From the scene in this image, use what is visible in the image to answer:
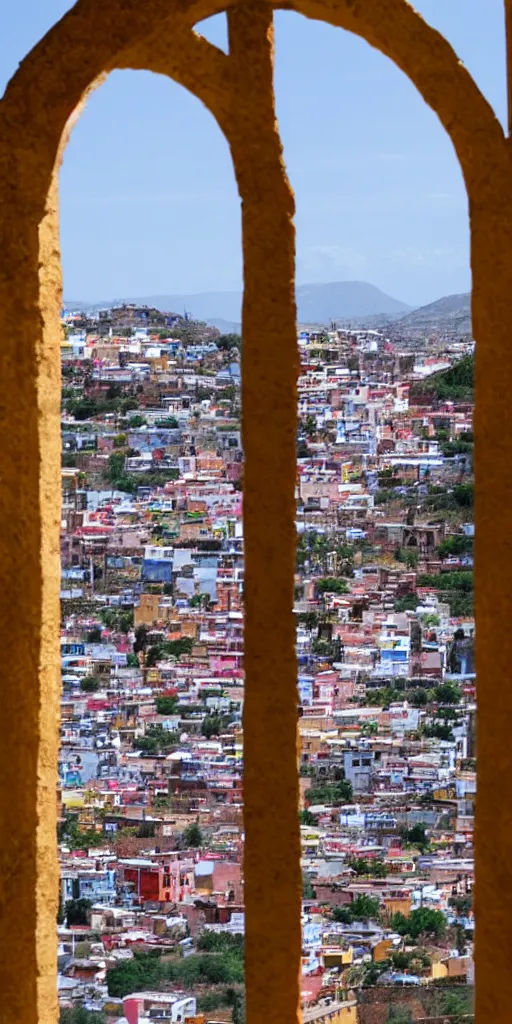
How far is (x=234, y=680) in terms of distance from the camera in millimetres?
6855

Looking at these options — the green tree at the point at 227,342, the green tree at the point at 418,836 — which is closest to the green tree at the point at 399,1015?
the green tree at the point at 418,836

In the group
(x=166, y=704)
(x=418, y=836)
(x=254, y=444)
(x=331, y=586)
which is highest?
(x=254, y=444)

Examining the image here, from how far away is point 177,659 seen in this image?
6.88m

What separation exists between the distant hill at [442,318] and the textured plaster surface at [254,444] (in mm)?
2844

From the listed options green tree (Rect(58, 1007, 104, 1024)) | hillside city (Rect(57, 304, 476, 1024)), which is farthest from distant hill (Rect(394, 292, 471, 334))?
green tree (Rect(58, 1007, 104, 1024))

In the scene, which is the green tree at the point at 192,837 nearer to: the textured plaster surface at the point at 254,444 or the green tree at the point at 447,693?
the green tree at the point at 447,693

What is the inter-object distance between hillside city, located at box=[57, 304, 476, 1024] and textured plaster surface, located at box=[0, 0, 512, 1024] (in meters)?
0.93

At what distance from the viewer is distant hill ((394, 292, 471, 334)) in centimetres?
793

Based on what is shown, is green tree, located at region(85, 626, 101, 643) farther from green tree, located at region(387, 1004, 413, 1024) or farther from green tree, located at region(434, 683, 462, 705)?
green tree, located at region(387, 1004, 413, 1024)

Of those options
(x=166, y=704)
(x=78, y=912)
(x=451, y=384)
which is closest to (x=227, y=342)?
(x=451, y=384)

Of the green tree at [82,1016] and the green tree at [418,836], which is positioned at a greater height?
the green tree at [418,836]

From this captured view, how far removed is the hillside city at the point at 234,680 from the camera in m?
6.23

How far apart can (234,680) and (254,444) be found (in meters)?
2.02

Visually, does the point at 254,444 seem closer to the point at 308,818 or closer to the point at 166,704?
the point at 166,704
